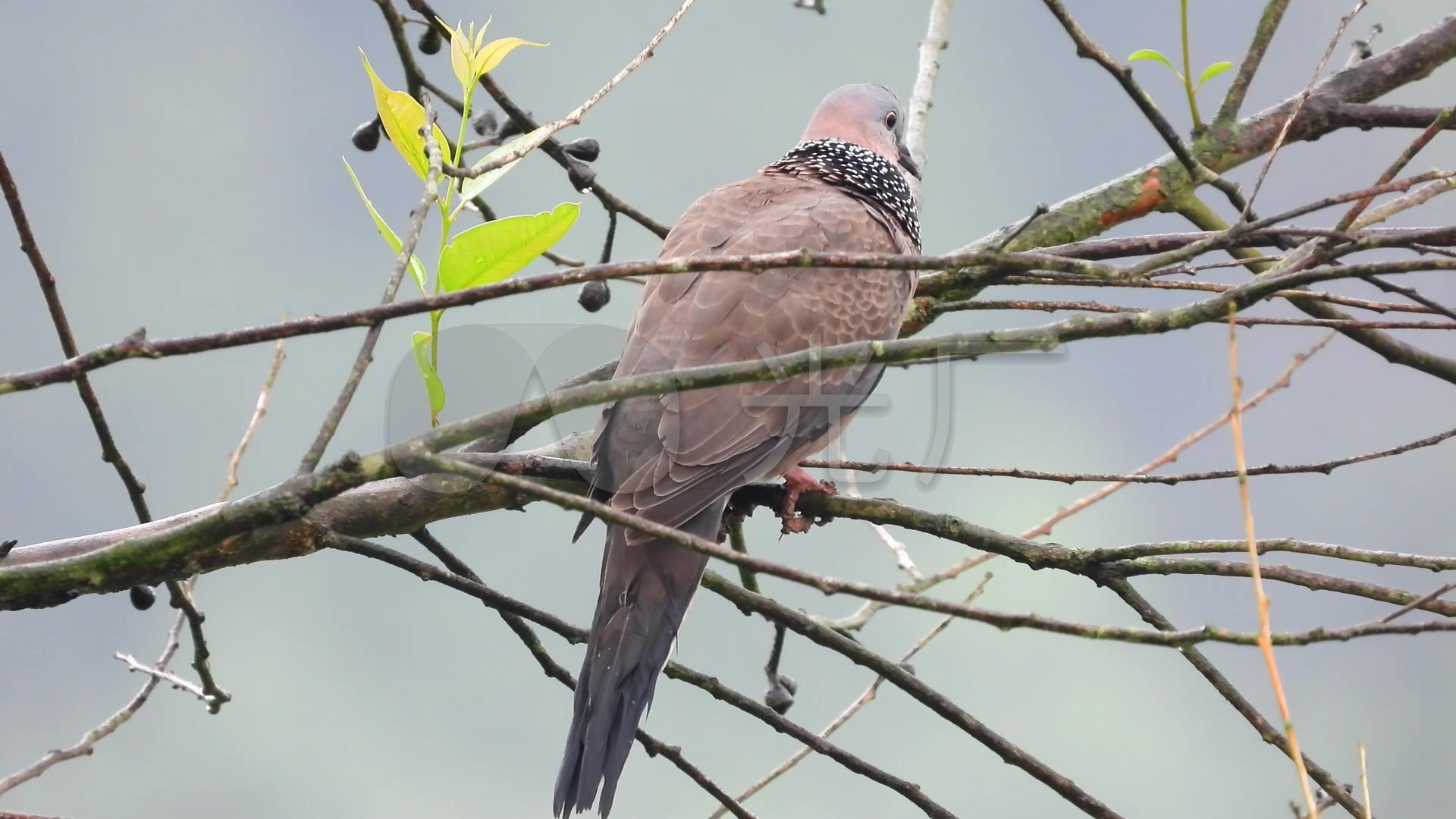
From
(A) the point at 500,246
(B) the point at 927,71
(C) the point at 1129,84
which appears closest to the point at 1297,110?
(C) the point at 1129,84

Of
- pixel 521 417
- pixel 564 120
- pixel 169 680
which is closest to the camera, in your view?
pixel 521 417

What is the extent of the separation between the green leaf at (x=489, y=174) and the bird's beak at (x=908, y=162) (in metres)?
1.88

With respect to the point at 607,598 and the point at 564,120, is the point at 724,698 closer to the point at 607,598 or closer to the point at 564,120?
the point at 607,598

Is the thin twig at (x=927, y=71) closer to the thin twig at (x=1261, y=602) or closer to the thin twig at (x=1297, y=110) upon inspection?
the thin twig at (x=1297, y=110)

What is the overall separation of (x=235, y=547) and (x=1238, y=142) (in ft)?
7.54

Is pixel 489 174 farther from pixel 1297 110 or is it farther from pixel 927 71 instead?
pixel 927 71

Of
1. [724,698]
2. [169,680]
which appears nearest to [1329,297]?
[724,698]

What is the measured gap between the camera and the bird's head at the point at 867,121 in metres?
3.63

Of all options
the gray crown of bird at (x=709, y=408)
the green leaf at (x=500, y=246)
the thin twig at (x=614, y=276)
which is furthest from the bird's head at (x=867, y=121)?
the thin twig at (x=614, y=276)

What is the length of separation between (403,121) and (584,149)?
2.45ft

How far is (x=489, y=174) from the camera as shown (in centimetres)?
188

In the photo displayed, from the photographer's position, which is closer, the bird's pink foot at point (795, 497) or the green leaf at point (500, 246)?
the green leaf at point (500, 246)

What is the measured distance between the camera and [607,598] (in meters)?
2.29

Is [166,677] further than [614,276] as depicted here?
Yes
